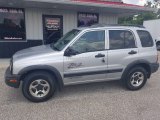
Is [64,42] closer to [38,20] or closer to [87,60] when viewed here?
[87,60]

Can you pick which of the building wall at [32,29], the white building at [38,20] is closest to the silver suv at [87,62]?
the white building at [38,20]

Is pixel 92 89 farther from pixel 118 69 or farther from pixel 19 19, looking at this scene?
pixel 19 19

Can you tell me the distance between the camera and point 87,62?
4.69m

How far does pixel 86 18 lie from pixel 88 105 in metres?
7.47

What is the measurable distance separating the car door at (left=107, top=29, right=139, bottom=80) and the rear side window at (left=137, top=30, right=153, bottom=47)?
256mm

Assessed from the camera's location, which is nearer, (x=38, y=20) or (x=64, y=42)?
(x=64, y=42)

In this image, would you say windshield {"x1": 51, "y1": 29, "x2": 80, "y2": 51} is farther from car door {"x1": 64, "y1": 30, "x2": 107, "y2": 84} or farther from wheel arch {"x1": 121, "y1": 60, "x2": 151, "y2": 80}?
wheel arch {"x1": 121, "y1": 60, "x2": 151, "y2": 80}

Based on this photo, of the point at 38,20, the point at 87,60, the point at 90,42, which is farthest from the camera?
the point at 38,20

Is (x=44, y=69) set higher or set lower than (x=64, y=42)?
lower

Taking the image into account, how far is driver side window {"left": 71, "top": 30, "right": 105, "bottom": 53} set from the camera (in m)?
4.68

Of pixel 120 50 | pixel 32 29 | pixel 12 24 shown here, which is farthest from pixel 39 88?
pixel 12 24

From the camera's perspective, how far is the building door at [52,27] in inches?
393

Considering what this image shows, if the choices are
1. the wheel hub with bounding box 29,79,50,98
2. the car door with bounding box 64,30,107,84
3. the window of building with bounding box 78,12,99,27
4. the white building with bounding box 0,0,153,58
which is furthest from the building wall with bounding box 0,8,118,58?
the wheel hub with bounding box 29,79,50,98

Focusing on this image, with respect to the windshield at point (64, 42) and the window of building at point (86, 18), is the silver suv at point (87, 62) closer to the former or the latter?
the windshield at point (64, 42)
